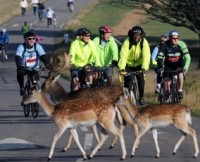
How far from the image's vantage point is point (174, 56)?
19438 mm

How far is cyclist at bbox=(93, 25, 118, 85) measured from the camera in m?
18.8

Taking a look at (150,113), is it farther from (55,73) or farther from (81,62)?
(81,62)

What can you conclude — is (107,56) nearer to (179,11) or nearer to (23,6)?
(179,11)

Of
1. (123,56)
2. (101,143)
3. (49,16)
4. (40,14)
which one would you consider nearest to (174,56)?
(123,56)

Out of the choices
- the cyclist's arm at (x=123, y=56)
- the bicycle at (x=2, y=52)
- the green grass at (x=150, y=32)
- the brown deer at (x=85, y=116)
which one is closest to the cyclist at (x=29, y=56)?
the cyclist's arm at (x=123, y=56)

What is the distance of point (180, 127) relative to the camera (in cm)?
1395

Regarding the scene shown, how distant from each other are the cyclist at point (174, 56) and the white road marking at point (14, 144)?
4.72 m

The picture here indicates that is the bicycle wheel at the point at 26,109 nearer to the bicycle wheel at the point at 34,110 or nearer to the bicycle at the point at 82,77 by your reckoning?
the bicycle wheel at the point at 34,110

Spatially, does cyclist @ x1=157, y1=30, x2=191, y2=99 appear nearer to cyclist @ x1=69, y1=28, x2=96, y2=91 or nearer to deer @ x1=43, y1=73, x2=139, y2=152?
cyclist @ x1=69, y1=28, x2=96, y2=91

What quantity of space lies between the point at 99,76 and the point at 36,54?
4.88 feet

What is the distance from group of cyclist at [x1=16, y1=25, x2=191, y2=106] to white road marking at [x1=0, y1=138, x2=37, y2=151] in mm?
2225

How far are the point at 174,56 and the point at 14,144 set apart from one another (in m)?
5.36

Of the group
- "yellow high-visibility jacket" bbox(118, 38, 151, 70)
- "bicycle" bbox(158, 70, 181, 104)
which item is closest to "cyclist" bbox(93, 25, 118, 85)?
"yellow high-visibility jacket" bbox(118, 38, 151, 70)

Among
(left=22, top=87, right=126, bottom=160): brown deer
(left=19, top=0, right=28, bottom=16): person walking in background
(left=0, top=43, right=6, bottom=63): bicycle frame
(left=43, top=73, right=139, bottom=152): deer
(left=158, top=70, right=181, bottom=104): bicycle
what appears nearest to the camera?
(left=22, top=87, right=126, bottom=160): brown deer
